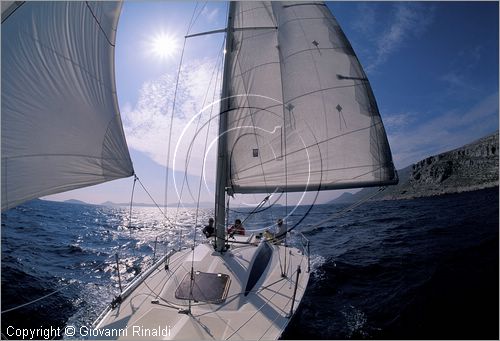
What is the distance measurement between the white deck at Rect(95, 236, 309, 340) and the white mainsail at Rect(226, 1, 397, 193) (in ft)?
8.64

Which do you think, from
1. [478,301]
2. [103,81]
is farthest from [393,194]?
[103,81]

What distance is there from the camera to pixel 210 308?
16.7 ft

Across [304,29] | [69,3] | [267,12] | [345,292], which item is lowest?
[345,292]

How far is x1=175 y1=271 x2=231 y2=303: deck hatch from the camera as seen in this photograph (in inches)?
213

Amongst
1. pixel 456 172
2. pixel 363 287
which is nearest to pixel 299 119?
pixel 363 287

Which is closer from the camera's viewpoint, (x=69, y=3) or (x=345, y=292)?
(x=69, y=3)

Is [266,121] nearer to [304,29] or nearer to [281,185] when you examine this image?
[281,185]

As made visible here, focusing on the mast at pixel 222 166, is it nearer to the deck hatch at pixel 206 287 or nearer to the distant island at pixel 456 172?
the deck hatch at pixel 206 287

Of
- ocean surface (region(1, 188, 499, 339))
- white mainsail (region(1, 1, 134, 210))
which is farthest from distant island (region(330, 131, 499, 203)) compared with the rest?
white mainsail (region(1, 1, 134, 210))

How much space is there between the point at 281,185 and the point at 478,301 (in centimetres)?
569

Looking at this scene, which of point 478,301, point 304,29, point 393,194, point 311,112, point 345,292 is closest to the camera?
point 478,301

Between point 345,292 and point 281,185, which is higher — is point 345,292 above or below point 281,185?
below

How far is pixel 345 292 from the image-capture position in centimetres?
742

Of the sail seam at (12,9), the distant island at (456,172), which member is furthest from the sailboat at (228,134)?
the distant island at (456,172)
